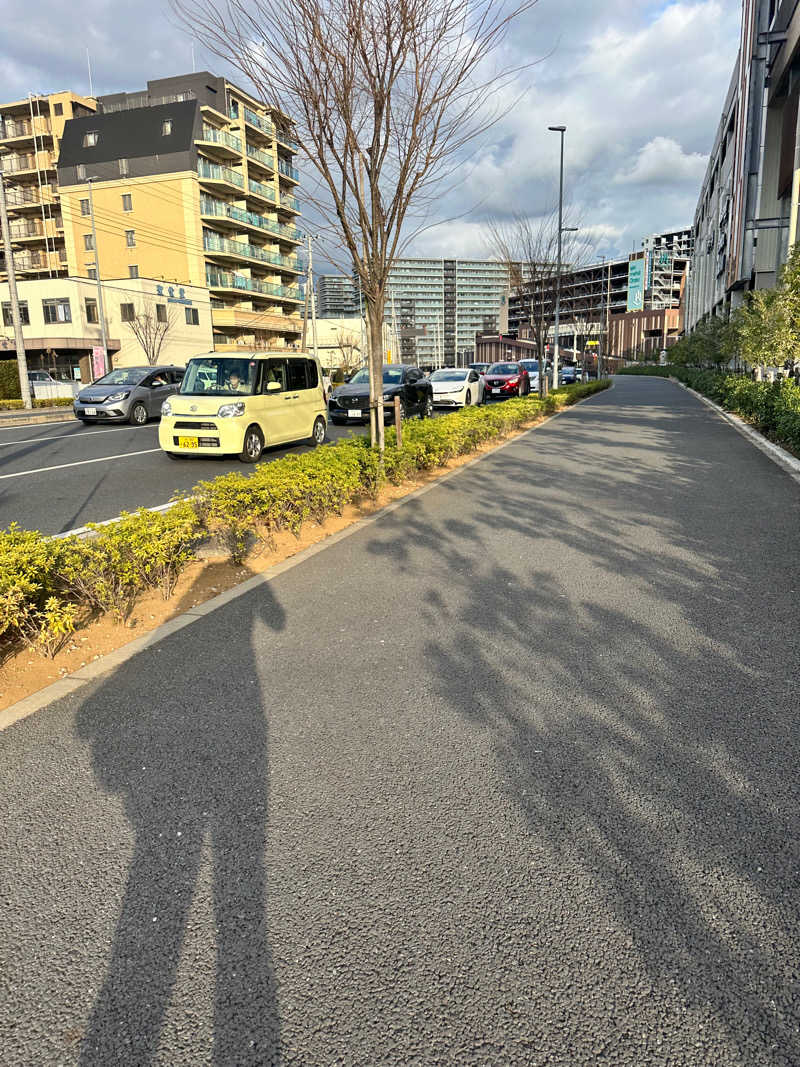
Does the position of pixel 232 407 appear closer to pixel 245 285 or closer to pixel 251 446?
pixel 251 446

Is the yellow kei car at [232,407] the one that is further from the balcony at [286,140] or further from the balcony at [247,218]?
the balcony at [247,218]

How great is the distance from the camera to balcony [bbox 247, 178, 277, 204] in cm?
5475

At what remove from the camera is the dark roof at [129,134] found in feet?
162

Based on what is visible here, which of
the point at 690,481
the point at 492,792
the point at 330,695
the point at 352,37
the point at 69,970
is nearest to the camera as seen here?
the point at 69,970

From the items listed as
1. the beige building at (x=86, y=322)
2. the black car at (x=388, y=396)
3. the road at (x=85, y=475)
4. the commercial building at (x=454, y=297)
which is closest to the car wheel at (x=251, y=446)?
the road at (x=85, y=475)

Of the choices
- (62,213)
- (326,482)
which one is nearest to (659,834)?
(326,482)

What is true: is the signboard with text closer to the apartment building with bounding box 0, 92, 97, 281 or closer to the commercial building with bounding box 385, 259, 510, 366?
the commercial building with bounding box 385, 259, 510, 366

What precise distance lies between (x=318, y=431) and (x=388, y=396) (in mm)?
5255

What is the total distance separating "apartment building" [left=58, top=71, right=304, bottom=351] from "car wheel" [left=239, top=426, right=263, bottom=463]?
3899 cm

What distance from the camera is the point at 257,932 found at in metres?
2.11

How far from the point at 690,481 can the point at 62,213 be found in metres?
55.0

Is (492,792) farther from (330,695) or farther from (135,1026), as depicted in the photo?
(135,1026)

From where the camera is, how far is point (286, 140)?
28.9 ft

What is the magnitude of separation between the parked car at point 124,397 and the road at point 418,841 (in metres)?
15.5
